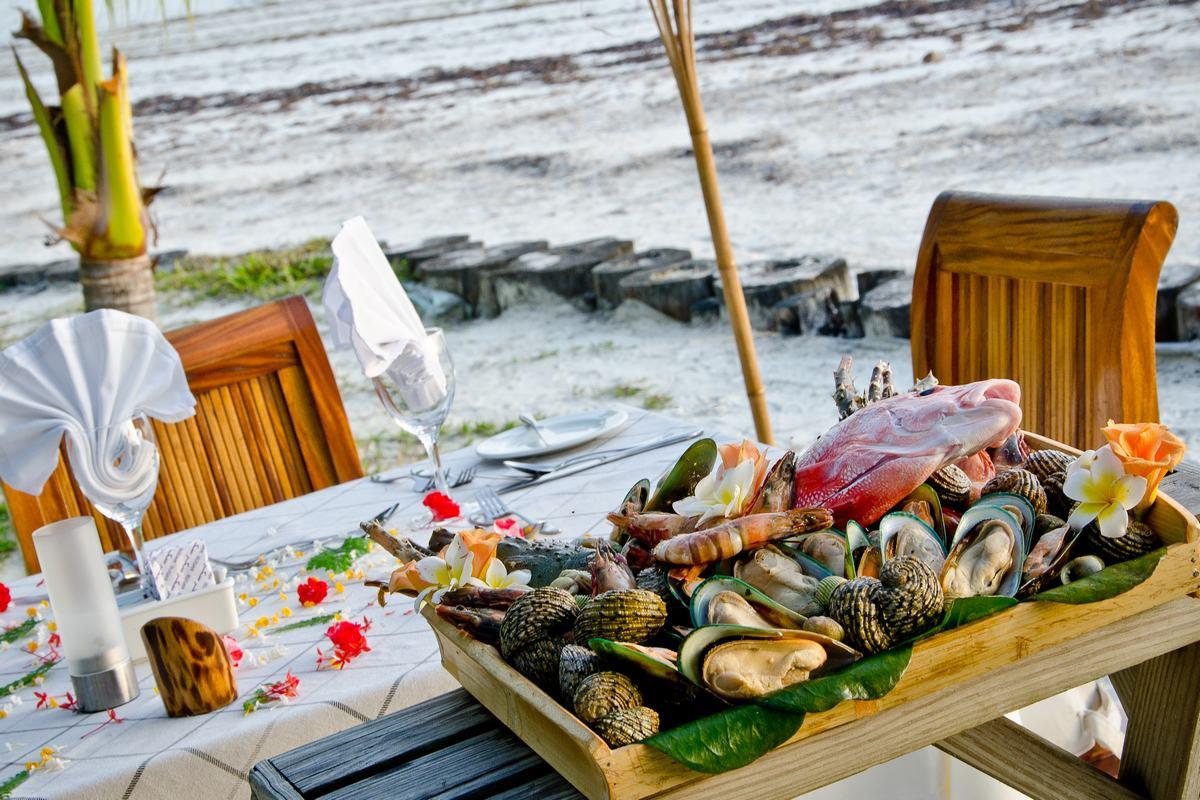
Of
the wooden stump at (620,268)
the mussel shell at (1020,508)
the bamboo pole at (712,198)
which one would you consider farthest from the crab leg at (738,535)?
the wooden stump at (620,268)

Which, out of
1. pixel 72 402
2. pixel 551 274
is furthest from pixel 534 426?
pixel 551 274

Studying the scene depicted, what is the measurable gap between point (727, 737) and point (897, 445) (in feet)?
0.84

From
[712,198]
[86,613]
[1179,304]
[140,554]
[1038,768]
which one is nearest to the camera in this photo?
[1038,768]

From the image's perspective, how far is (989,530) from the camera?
0.81 m

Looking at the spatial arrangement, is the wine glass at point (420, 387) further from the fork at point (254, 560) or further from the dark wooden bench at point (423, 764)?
the dark wooden bench at point (423, 764)

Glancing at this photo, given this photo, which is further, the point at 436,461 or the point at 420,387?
the point at 436,461

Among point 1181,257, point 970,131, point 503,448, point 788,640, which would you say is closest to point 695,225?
point 970,131

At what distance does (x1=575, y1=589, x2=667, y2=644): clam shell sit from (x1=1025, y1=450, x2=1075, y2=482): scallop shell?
319mm

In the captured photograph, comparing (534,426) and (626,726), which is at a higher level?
(626,726)

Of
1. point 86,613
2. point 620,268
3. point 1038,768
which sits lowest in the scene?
point 620,268

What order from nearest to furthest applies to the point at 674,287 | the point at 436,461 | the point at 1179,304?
the point at 436,461 → the point at 1179,304 → the point at 674,287

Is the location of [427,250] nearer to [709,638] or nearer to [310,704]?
[310,704]

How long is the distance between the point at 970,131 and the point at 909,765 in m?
7.70

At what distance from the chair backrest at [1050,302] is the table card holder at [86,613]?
3.95 feet
